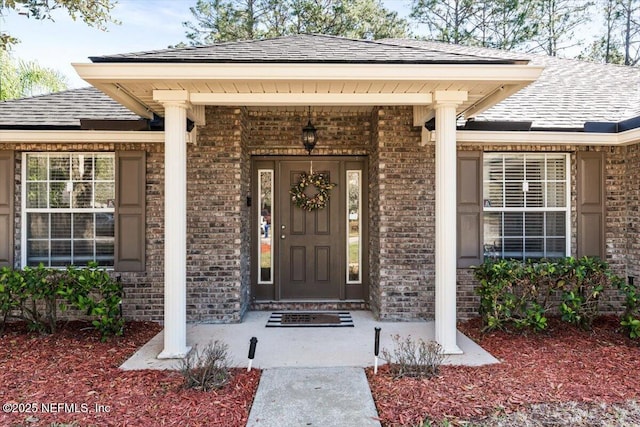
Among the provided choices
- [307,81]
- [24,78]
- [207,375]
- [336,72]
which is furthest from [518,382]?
[24,78]

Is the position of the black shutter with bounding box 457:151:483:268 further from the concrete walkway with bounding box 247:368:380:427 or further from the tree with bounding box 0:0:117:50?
the tree with bounding box 0:0:117:50

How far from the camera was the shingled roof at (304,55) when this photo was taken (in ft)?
12.7

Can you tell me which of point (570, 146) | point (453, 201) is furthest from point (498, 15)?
point (453, 201)

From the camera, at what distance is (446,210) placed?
421 cm

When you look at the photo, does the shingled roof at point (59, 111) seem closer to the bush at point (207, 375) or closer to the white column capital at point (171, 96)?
the white column capital at point (171, 96)

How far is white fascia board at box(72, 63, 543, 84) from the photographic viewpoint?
3.84m

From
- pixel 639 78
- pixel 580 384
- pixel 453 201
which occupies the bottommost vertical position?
pixel 580 384

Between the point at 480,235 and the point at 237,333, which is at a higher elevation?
the point at 480,235

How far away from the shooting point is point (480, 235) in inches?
221

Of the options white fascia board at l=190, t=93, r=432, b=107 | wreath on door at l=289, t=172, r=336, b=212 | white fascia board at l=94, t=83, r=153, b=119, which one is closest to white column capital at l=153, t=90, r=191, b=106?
white fascia board at l=190, t=93, r=432, b=107

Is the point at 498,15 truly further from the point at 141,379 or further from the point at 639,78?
the point at 141,379

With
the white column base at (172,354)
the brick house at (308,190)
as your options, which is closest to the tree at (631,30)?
the brick house at (308,190)

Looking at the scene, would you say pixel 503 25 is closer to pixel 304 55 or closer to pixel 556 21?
pixel 556 21

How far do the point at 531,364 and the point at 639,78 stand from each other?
6300 millimetres
